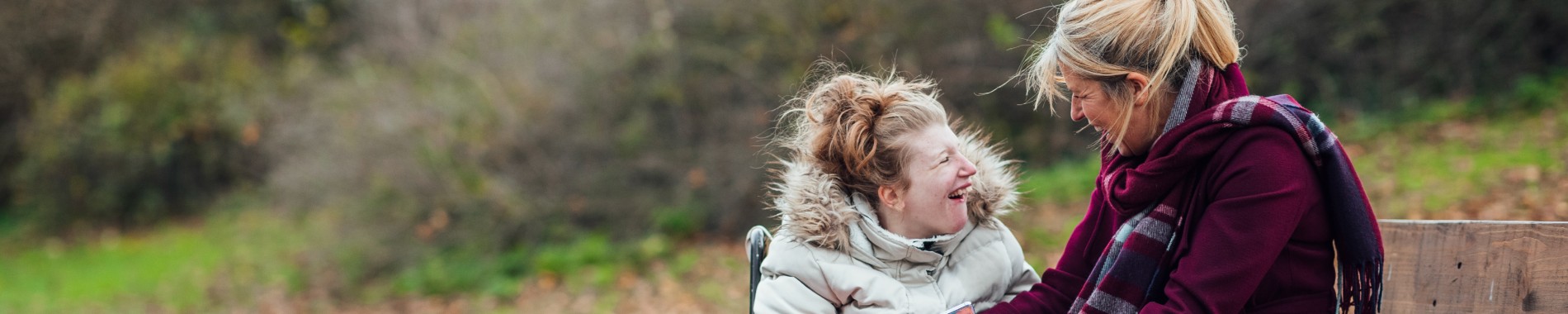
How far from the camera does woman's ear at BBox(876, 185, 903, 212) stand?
2512 millimetres

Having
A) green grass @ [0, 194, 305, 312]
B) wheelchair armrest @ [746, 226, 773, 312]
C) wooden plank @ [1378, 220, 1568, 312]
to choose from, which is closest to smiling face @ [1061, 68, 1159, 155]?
wooden plank @ [1378, 220, 1568, 312]

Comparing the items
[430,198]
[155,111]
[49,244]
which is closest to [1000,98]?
[430,198]

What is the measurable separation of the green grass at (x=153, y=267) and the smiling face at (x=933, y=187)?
7.95 m

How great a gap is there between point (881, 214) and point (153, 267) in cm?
1097

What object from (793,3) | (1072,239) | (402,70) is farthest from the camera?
(402,70)

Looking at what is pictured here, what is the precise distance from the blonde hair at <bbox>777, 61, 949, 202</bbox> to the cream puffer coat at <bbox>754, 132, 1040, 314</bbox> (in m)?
0.05

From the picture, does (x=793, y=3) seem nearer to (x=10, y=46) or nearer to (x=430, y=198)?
(x=430, y=198)

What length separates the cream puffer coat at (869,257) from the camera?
2.42 meters

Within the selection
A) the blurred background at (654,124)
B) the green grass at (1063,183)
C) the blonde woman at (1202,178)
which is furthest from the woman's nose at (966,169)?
the green grass at (1063,183)

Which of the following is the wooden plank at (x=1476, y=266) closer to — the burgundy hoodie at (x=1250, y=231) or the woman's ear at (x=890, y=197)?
the burgundy hoodie at (x=1250, y=231)

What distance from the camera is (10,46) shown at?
1482 centimetres

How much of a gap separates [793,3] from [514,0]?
2.31 meters

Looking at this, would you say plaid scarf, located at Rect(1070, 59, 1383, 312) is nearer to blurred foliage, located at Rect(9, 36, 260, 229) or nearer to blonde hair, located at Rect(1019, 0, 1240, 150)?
blonde hair, located at Rect(1019, 0, 1240, 150)

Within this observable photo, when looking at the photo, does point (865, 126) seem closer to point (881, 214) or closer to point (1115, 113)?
point (881, 214)
